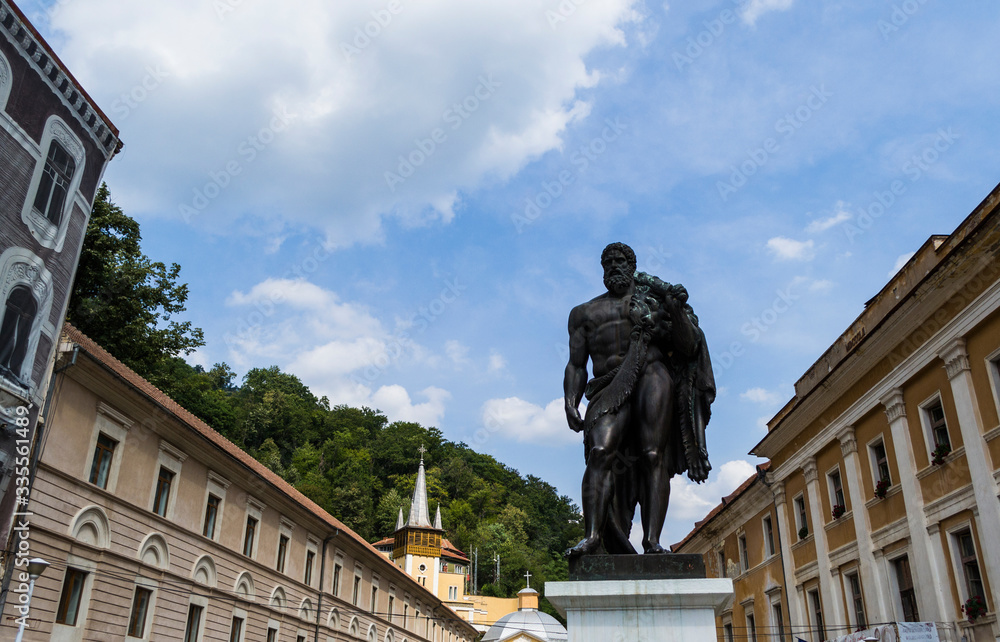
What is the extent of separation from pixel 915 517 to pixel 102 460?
19.7 m

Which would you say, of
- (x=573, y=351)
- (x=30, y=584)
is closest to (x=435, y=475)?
(x=30, y=584)

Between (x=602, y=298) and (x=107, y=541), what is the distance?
60.3ft

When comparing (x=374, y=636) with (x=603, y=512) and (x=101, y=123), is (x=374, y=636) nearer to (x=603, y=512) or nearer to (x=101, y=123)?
(x=101, y=123)

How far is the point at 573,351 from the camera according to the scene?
18.6 feet

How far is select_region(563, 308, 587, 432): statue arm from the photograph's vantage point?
5578mm

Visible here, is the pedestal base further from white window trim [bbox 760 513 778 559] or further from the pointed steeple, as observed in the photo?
the pointed steeple

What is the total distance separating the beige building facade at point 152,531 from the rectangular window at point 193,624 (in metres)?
0.03

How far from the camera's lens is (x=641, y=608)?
4.53 metres

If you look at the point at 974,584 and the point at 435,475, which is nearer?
the point at 974,584

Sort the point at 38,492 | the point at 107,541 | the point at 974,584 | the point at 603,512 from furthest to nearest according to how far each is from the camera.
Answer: the point at 107,541
the point at 38,492
the point at 974,584
the point at 603,512

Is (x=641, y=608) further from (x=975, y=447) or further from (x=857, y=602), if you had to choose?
(x=857, y=602)

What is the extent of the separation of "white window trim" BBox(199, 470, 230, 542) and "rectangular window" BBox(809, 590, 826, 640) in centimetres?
1875

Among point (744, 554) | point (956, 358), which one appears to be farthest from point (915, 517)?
point (744, 554)

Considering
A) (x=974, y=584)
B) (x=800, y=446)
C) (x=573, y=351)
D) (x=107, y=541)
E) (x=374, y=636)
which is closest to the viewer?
(x=573, y=351)
